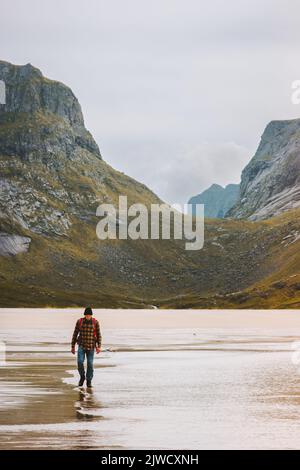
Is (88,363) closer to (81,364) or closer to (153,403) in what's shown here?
(81,364)

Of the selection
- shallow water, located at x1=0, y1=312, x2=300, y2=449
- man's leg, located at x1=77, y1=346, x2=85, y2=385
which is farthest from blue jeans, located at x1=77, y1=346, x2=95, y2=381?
shallow water, located at x1=0, y1=312, x2=300, y2=449

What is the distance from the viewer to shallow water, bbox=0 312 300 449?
76.5 ft

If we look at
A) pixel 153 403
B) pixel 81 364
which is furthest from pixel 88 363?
pixel 153 403

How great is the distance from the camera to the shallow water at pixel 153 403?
2333 cm

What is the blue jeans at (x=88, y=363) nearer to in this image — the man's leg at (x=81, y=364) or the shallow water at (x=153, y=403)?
the man's leg at (x=81, y=364)

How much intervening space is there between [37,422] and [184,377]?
16.0 metres

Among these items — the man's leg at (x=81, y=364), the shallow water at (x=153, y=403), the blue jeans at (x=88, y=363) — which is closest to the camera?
the shallow water at (x=153, y=403)

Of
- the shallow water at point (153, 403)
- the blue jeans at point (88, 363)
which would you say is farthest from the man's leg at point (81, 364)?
the shallow water at point (153, 403)

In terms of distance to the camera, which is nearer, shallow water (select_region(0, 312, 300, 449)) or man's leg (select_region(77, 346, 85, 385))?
shallow water (select_region(0, 312, 300, 449))

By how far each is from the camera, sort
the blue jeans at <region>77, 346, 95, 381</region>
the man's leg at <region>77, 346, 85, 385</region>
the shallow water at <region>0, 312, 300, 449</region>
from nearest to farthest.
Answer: the shallow water at <region>0, 312, 300, 449</region> < the blue jeans at <region>77, 346, 95, 381</region> < the man's leg at <region>77, 346, 85, 385</region>

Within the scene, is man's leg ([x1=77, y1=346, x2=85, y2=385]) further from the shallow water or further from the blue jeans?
the shallow water
